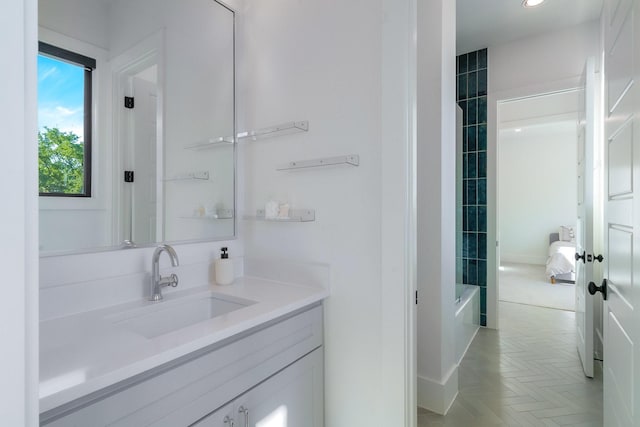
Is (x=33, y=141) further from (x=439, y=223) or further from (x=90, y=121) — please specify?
(x=439, y=223)

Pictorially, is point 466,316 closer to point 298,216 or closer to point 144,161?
point 298,216

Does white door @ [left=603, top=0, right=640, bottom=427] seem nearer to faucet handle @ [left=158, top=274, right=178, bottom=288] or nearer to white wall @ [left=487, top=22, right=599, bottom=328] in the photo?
faucet handle @ [left=158, top=274, right=178, bottom=288]

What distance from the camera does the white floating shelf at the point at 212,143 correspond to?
5.26 feet

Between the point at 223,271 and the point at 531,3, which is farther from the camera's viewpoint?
the point at 531,3

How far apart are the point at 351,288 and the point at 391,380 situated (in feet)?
1.31

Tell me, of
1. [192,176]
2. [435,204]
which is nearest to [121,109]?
[192,176]

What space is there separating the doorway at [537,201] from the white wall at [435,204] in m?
3.68

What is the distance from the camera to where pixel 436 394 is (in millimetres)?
1974

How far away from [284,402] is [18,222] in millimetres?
1146

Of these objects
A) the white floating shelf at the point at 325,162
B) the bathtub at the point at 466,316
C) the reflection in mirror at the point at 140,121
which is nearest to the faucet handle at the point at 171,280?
the reflection in mirror at the point at 140,121

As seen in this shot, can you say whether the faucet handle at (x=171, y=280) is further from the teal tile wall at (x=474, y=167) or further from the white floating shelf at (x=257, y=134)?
the teal tile wall at (x=474, y=167)

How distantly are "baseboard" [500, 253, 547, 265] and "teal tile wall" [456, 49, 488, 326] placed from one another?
14.5 ft

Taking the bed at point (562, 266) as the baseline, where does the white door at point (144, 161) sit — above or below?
above

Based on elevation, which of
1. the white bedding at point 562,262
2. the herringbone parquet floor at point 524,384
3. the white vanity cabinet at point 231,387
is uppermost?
the white vanity cabinet at point 231,387
